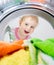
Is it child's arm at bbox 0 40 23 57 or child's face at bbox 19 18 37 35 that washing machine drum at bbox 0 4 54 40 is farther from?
child's arm at bbox 0 40 23 57

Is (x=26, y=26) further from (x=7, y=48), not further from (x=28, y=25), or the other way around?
(x=7, y=48)

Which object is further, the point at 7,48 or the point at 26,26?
the point at 26,26

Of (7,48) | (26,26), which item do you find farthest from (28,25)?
(7,48)

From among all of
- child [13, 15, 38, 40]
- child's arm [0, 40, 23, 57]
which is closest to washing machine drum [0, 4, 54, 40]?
child [13, 15, 38, 40]

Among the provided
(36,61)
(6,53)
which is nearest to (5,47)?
(6,53)

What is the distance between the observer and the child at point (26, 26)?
864 millimetres

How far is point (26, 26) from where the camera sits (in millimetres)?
871

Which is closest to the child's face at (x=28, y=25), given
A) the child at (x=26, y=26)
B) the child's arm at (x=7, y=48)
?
the child at (x=26, y=26)

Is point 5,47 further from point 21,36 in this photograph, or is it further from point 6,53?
point 21,36

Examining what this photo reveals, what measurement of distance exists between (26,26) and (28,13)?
0.24 ft

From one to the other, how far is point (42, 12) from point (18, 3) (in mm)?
140

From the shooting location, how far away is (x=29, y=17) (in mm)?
865

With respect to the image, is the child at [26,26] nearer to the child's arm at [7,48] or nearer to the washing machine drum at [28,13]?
the washing machine drum at [28,13]

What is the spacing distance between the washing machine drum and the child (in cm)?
2
